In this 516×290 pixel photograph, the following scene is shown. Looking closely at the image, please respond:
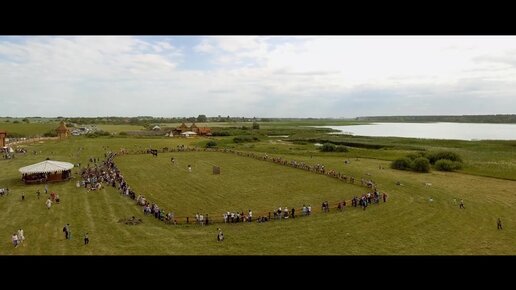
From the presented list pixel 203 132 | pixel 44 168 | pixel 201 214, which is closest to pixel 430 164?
pixel 201 214

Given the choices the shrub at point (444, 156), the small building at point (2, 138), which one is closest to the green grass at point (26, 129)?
the small building at point (2, 138)

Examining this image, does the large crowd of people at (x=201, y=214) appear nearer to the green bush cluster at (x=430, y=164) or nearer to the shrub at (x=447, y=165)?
the green bush cluster at (x=430, y=164)

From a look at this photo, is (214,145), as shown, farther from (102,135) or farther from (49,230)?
(49,230)

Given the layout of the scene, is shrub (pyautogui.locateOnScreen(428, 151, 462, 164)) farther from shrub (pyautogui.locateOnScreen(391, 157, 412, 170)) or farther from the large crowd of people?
the large crowd of people

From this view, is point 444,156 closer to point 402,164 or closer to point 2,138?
point 402,164
